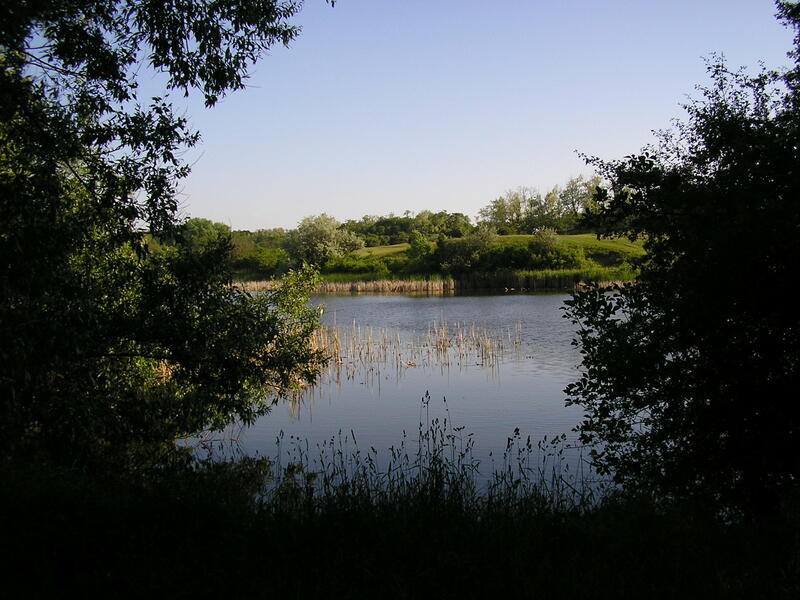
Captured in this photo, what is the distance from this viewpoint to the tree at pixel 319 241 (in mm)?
92562

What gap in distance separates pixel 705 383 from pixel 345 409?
13.4 m

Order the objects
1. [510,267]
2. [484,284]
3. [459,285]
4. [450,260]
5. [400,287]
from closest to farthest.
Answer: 1. [400,287]
2. [484,284]
3. [459,285]
4. [510,267]
5. [450,260]

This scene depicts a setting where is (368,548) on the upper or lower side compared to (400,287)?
upper

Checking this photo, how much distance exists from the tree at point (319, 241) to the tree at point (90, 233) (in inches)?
3199

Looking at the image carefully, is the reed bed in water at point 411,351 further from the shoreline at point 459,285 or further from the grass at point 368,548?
the shoreline at point 459,285

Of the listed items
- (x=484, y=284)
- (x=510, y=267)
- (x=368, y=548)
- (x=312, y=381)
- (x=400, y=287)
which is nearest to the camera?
(x=368, y=548)

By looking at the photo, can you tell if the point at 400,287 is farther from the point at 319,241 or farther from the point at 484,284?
the point at 319,241

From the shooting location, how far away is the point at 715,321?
5.78 metres

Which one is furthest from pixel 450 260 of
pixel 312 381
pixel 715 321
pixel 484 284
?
pixel 715 321

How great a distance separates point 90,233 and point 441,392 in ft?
44.6

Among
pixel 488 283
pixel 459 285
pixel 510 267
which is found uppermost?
pixel 510 267

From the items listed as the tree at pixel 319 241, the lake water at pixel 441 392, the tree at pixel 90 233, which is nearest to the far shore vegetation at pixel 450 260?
the tree at pixel 319 241

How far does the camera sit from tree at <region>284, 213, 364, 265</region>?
92.6m

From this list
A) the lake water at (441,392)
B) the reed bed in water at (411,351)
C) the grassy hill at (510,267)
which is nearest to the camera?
the lake water at (441,392)
